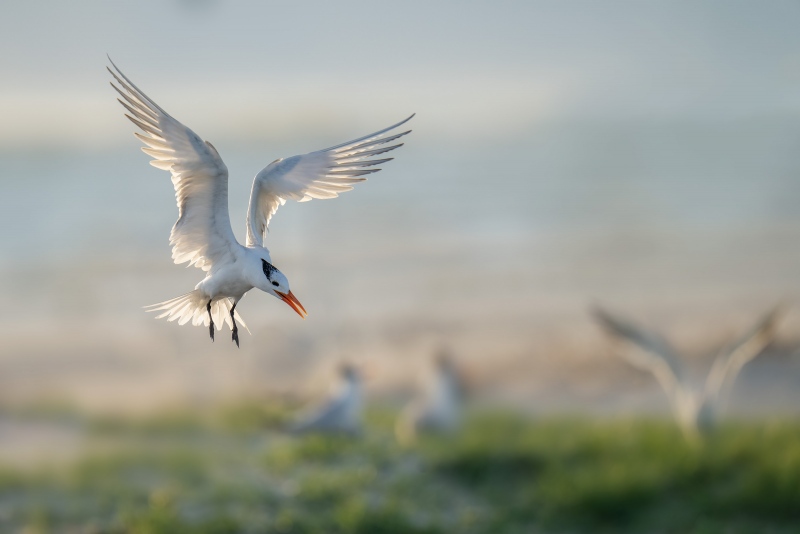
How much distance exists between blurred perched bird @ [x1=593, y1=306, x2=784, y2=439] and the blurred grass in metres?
0.24

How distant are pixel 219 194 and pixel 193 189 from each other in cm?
11

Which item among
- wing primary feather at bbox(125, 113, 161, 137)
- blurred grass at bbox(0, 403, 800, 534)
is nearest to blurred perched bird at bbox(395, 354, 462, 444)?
blurred grass at bbox(0, 403, 800, 534)

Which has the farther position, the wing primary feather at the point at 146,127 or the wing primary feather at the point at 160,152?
the wing primary feather at the point at 160,152

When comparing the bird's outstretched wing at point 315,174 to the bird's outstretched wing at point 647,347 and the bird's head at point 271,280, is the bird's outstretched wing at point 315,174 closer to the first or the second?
the bird's head at point 271,280

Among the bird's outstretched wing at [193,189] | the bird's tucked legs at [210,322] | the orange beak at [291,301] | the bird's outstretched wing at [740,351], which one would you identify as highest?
the bird's outstretched wing at [740,351]

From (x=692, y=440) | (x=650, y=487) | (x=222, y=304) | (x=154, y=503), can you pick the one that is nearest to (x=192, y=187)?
(x=222, y=304)

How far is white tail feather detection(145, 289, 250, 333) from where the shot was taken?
447 centimetres

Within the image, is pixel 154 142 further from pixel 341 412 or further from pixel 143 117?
pixel 341 412

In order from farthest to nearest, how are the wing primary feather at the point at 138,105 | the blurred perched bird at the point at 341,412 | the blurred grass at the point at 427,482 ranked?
the blurred perched bird at the point at 341,412 → the blurred grass at the point at 427,482 → the wing primary feather at the point at 138,105

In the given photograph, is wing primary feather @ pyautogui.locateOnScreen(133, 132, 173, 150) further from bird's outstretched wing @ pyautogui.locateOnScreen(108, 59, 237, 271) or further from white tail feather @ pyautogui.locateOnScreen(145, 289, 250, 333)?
white tail feather @ pyautogui.locateOnScreen(145, 289, 250, 333)

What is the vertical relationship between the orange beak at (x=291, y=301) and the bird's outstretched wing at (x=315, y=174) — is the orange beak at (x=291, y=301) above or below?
below

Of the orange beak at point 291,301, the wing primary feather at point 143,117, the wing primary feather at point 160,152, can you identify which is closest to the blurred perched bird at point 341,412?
the orange beak at point 291,301

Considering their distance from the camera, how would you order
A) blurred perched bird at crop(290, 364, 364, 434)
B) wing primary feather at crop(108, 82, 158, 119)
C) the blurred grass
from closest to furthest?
1. wing primary feather at crop(108, 82, 158, 119)
2. the blurred grass
3. blurred perched bird at crop(290, 364, 364, 434)

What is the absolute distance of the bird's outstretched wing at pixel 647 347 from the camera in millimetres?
10133
